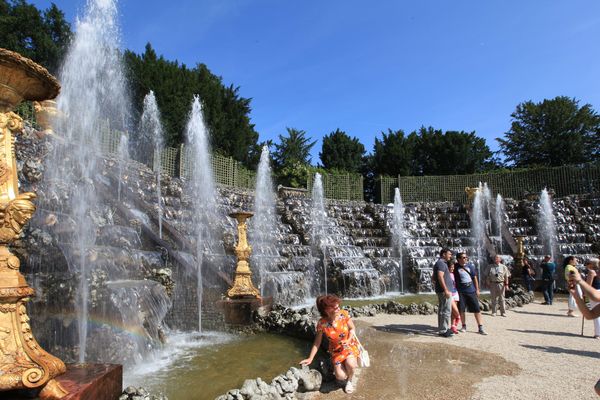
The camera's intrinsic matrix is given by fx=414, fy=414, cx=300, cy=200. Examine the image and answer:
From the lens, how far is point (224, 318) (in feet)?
28.8

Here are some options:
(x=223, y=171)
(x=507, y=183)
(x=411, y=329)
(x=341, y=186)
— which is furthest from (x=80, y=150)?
(x=507, y=183)

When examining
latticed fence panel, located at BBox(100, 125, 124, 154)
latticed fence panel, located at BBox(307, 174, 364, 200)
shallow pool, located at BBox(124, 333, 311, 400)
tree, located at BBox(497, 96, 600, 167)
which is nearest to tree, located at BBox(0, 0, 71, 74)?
latticed fence panel, located at BBox(100, 125, 124, 154)

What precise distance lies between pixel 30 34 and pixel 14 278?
30.8m

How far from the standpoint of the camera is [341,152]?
150 ft

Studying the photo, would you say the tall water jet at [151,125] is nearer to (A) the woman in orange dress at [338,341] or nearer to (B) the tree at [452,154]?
(A) the woman in orange dress at [338,341]

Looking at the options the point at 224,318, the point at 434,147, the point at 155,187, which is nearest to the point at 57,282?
the point at 224,318

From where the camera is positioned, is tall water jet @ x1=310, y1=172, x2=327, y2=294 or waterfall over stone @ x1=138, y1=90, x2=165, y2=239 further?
waterfall over stone @ x1=138, y1=90, x2=165, y2=239

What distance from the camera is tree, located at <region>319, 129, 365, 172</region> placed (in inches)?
1779

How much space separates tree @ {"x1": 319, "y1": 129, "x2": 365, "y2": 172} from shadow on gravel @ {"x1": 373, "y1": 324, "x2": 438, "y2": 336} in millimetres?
37123

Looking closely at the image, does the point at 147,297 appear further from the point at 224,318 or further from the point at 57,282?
the point at 224,318

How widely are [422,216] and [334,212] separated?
504cm

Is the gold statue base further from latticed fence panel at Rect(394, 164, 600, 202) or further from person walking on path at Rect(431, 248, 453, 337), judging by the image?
latticed fence panel at Rect(394, 164, 600, 202)

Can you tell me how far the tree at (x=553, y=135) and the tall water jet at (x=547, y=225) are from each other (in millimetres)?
21524

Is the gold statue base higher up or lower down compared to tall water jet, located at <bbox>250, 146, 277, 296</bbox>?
lower down
